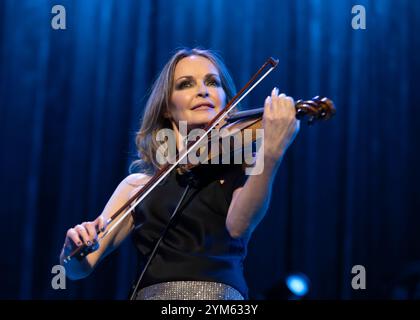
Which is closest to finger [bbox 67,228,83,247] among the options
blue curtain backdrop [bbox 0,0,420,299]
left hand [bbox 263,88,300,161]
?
left hand [bbox 263,88,300,161]

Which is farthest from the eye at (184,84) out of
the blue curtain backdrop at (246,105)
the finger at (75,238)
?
the blue curtain backdrop at (246,105)

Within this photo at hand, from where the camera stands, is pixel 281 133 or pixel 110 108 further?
pixel 110 108

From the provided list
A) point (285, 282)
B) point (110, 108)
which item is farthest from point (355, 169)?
point (110, 108)

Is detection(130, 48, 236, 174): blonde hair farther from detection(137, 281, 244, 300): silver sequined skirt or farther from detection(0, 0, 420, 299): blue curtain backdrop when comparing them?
detection(0, 0, 420, 299): blue curtain backdrop

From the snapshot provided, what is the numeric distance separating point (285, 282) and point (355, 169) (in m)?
1.00

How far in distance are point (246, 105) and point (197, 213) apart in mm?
1503

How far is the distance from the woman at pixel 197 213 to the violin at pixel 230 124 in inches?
1.1

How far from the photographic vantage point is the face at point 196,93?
1.64 meters

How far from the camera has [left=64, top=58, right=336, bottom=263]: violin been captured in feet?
4.00

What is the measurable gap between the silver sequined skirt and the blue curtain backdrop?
4.68 feet

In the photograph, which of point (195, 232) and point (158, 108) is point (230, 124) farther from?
point (158, 108)

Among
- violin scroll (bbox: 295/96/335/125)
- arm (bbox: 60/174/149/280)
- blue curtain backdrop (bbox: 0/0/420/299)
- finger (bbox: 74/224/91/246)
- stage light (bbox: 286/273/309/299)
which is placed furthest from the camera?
blue curtain backdrop (bbox: 0/0/420/299)
